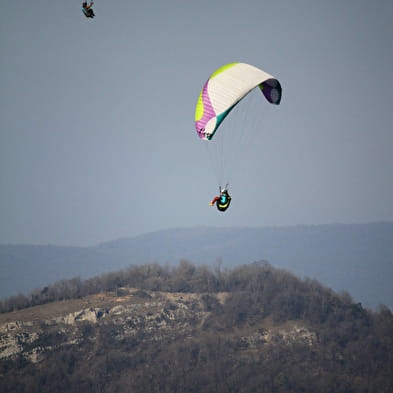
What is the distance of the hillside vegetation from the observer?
10981 centimetres

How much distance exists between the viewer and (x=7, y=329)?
109938 mm

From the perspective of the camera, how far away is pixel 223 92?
49.5m

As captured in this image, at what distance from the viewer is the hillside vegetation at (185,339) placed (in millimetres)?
109812

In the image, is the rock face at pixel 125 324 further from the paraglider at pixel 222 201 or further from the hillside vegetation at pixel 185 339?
the paraglider at pixel 222 201

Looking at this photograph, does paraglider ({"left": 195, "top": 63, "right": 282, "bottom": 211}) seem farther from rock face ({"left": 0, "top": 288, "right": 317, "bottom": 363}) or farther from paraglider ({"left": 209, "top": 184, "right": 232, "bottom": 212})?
rock face ({"left": 0, "top": 288, "right": 317, "bottom": 363})

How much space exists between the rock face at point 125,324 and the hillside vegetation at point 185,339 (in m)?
0.23

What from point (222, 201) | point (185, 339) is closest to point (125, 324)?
point (185, 339)

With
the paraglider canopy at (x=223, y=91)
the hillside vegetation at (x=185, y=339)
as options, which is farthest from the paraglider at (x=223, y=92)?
the hillside vegetation at (x=185, y=339)

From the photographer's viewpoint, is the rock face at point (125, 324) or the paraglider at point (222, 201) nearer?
the paraglider at point (222, 201)

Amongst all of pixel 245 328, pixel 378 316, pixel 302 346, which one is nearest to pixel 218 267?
pixel 245 328

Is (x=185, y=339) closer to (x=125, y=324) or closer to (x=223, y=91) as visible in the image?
(x=125, y=324)

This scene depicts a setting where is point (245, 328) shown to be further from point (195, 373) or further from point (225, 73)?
point (225, 73)

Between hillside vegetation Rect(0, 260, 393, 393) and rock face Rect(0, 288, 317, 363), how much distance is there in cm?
23

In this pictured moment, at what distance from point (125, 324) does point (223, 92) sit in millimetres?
81876
